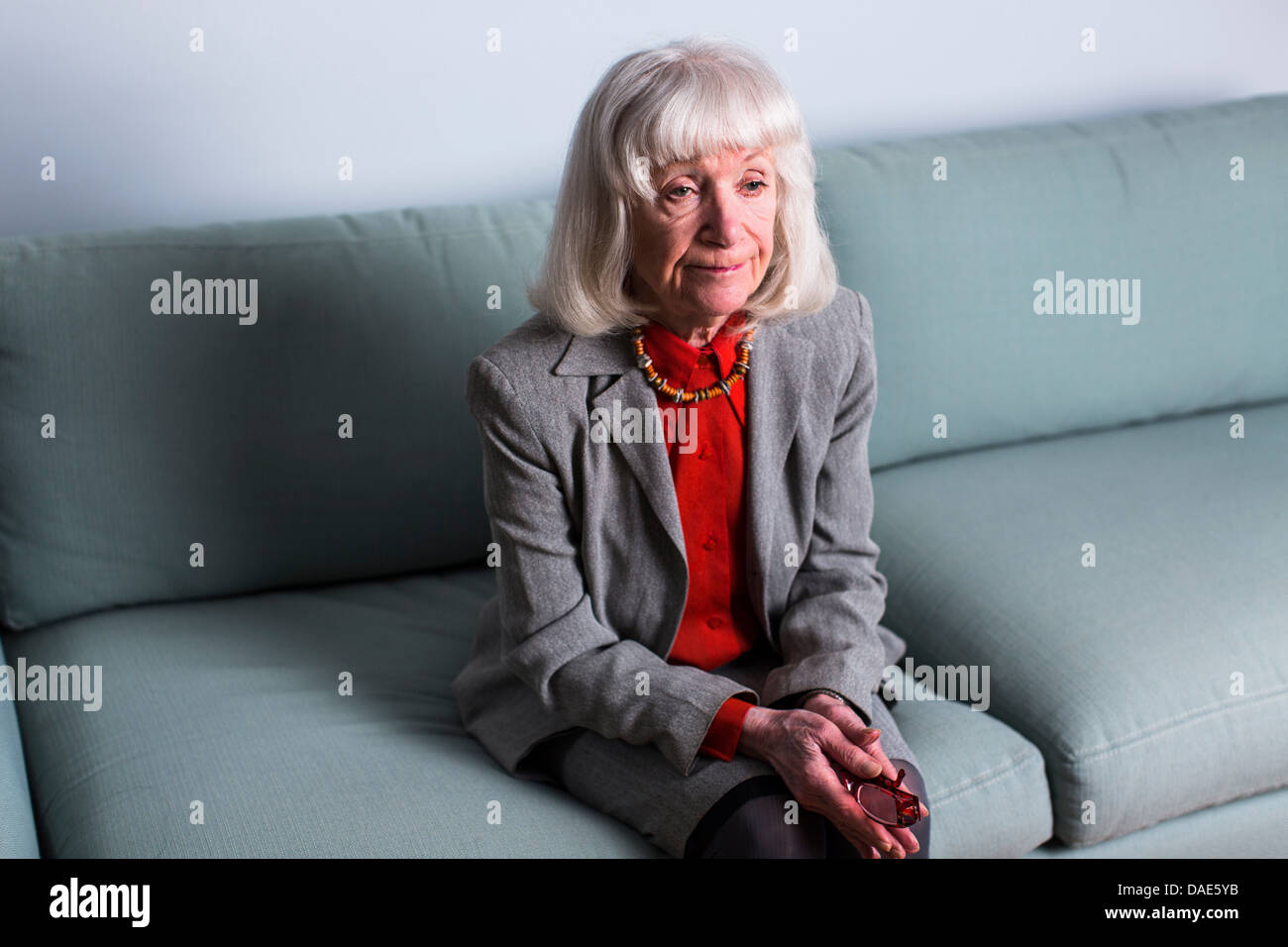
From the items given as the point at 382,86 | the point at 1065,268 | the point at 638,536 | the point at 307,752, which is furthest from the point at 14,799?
the point at 1065,268

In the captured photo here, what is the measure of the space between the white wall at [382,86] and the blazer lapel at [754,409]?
2.41 ft

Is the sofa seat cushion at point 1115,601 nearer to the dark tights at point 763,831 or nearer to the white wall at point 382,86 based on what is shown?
the dark tights at point 763,831

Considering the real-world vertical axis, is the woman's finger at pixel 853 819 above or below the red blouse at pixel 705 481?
below

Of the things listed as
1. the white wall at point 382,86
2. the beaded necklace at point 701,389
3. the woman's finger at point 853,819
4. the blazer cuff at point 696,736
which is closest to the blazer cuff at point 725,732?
the blazer cuff at point 696,736

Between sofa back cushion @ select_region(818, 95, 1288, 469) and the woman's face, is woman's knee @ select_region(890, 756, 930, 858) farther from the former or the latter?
sofa back cushion @ select_region(818, 95, 1288, 469)

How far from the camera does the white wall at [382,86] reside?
1.86 meters

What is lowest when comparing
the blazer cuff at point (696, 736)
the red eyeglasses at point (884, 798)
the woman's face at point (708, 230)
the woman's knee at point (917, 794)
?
the woman's knee at point (917, 794)

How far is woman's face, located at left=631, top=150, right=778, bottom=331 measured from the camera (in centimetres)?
135

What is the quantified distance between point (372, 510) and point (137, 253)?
1.49ft

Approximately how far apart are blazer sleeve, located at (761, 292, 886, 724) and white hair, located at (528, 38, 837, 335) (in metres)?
0.13

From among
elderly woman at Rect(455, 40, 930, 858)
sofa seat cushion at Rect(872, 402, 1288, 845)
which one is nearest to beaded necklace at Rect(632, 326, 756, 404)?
elderly woman at Rect(455, 40, 930, 858)

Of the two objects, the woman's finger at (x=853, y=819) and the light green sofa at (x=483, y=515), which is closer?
the woman's finger at (x=853, y=819)

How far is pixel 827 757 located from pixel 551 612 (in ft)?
1.09
